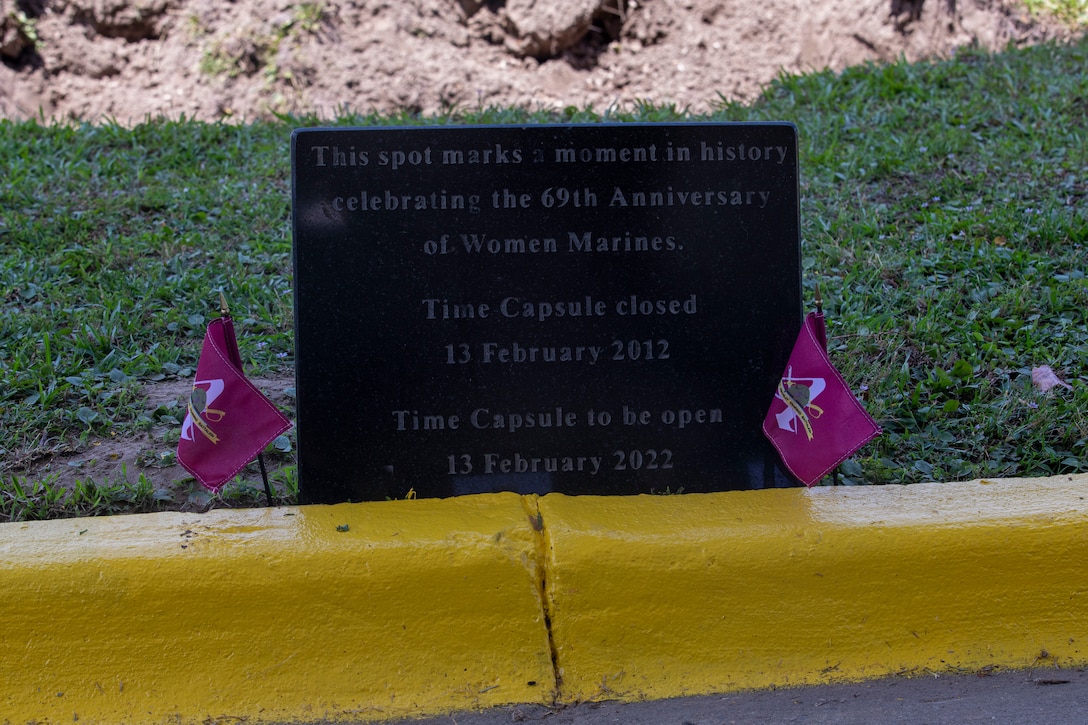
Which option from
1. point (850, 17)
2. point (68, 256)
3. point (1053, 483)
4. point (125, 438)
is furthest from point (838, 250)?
point (850, 17)

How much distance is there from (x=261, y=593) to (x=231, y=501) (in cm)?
56

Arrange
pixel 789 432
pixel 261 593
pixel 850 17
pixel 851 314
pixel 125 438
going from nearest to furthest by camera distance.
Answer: pixel 261 593
pixel 789 432
pixel 125 438
pixel 851 314
pixel 850 17

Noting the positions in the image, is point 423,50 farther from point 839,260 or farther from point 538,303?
point 538,303

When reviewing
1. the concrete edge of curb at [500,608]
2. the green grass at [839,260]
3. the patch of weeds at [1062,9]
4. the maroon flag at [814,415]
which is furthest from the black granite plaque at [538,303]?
the patch of weeds at [1062,9]

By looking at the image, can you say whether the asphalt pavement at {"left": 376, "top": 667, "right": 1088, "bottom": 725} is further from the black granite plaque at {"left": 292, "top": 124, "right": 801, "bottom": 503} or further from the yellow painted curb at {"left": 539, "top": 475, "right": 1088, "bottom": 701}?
the black granite plaque at {"left": 292, "top": 124, "right": 801, "bottom": 503}

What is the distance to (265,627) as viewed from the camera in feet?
7.38

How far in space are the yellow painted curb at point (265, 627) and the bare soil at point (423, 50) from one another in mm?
4716

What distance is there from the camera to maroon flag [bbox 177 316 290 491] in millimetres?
2496

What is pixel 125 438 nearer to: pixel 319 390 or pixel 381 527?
pixel 319 390

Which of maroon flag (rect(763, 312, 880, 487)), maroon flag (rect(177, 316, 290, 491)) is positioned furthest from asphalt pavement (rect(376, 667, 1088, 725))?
maroon flag (rect(177, 316, 290, 491))

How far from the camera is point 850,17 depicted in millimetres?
7090

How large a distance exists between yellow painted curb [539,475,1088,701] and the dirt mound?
466cm

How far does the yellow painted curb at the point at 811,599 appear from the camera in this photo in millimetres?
2297

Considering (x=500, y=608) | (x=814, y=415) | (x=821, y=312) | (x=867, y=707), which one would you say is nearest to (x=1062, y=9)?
(x=821, y=312)
